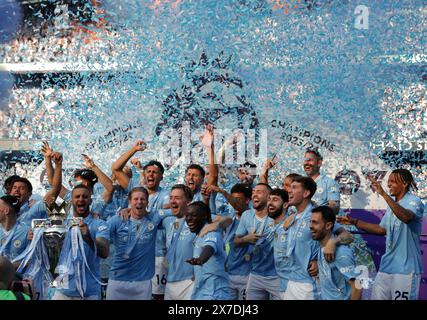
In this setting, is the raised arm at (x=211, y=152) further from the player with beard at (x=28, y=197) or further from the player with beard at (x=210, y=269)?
the player with beard at (x=210, y=269)

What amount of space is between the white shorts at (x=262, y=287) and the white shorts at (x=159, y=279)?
3.29 feet

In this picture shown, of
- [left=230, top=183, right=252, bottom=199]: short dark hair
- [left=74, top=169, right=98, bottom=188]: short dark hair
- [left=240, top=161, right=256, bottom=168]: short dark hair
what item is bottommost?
[left=230, top=183, right=252, bottom=199]: short dark hair

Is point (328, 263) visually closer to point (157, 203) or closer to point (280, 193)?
point (280, 193)

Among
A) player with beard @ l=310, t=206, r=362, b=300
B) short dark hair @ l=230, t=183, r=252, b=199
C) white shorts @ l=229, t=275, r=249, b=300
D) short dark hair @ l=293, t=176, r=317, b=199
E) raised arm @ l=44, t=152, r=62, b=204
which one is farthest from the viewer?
short dark hair @ l=230, t=183, r=252, b=199

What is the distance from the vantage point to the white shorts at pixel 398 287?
24.6 ft

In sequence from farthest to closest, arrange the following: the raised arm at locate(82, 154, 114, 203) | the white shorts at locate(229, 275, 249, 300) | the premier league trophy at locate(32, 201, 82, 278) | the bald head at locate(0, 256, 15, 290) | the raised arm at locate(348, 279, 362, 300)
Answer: the raised arm at locate(82, 154, 114, 203)
the white shorts at locate(229, 275, 249, 300)
the premier league trophy at locate(32, 201, 82, 278)
the raised arm at locate(348, 279, 362, 300)
the bald head at locate(0, 256, 15, 290)

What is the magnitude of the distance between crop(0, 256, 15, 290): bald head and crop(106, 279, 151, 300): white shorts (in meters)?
2.83

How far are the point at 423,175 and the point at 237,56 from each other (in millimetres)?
2302

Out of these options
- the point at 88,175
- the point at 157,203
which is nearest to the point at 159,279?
the point at 157,203

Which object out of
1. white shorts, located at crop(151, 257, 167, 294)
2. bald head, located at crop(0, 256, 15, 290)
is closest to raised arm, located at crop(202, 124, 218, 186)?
white shorts, located at crop(151, 257, 167, 294)

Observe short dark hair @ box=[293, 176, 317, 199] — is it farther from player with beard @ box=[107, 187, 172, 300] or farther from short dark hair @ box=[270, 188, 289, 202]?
player with beard @ box=[107, 187, 172, 300]

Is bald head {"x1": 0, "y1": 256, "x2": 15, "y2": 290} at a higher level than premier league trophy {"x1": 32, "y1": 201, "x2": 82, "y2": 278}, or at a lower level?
lower

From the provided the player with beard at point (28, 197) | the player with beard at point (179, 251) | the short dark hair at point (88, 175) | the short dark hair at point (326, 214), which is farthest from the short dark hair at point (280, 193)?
the player with beard at point (28, 197)

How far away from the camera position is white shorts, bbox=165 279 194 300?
7254mm
